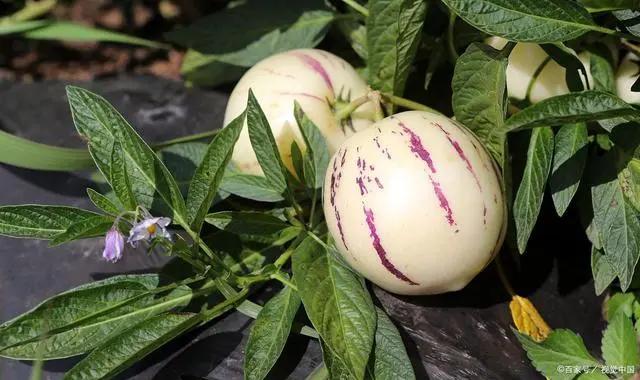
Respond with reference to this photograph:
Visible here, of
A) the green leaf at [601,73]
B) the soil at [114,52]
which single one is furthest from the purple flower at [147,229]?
the soil at [114,52]

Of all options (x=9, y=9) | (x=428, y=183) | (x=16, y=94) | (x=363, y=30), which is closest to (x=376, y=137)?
(x=428, y=183)

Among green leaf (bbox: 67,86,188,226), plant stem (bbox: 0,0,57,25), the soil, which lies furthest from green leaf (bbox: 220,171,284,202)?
plant stem (bbox: 0,0,57,25)

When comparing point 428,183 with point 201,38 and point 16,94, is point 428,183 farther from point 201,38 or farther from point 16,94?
point 16,94

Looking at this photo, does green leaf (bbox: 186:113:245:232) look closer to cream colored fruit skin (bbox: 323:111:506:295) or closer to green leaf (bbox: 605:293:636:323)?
cream colored fruit skin (bbox: 323:111:506:295)

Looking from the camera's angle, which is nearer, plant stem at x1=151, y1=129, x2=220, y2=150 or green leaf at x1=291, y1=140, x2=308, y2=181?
green leaf at x1=291, y1=140, x2=308, y2=181

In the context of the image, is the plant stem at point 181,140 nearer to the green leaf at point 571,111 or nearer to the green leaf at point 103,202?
the green leaf at point 103,202
